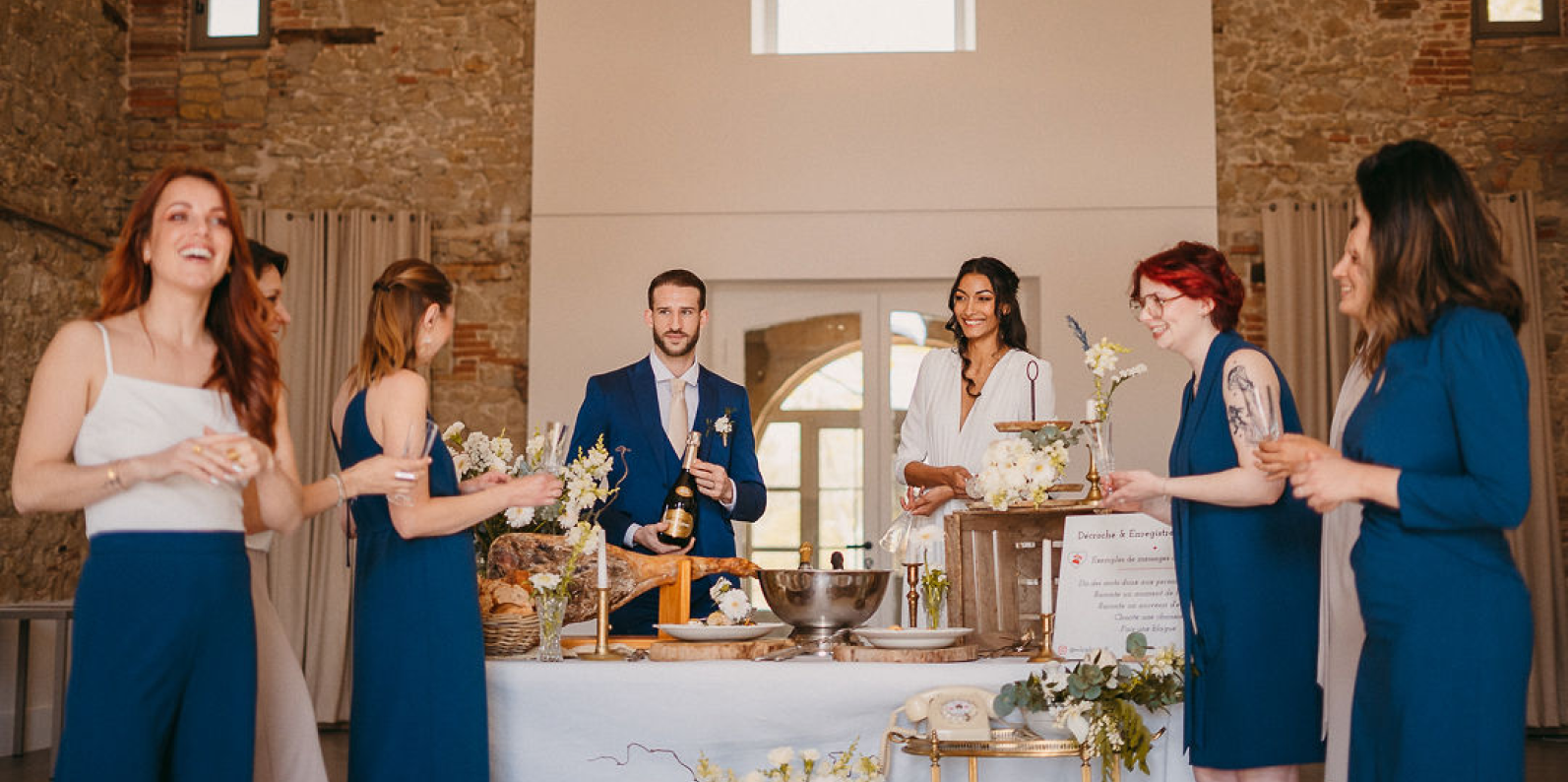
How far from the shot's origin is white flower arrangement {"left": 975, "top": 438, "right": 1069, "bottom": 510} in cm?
285

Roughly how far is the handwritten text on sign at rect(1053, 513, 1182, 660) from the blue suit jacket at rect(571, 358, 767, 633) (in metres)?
1.29

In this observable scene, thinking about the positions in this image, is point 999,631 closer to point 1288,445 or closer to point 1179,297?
point 1179,297

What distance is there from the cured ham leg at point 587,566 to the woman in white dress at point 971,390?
796mm

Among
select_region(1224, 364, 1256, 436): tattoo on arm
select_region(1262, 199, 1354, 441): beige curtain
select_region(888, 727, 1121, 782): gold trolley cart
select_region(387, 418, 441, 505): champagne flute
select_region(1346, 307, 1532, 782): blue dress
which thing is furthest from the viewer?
select_region(1262, 199, 1354, 441): beige curtain

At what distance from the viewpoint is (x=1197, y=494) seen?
2.41 metres

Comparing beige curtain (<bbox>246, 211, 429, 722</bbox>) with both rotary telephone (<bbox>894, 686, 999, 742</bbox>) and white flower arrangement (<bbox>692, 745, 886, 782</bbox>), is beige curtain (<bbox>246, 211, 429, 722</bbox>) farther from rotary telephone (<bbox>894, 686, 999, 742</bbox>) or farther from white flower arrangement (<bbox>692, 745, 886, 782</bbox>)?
rotary telephone (<bbox>894, 686, 999, 742</bbox>)

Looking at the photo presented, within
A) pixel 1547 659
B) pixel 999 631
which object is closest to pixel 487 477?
pixel 999 631

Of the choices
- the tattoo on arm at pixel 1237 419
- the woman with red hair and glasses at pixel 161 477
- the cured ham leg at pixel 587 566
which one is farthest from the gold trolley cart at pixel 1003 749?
the woman with red hair and glasses at pixel 161 477

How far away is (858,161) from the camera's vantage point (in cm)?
668

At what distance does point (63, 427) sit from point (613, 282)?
15.5ft

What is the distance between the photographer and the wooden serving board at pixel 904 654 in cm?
275

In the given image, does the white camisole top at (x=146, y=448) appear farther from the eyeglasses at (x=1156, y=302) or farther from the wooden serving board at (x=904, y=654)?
the eyeglasses at (x=1156, y=302)

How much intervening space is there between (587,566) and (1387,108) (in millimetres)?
5647

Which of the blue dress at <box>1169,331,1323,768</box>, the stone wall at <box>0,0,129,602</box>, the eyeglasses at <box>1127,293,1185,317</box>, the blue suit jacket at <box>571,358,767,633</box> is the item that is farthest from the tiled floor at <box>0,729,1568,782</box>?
the eyeglasses at <box>1127,293,1185,317</box>
